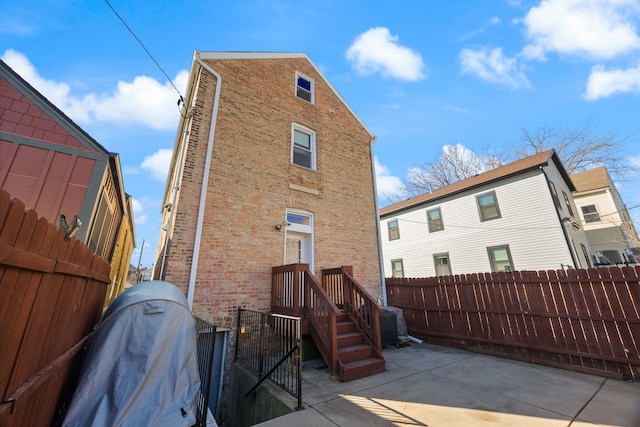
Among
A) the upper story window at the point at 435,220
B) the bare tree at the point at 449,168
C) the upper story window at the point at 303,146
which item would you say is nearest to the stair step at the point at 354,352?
the upper story window at the point at 303,146

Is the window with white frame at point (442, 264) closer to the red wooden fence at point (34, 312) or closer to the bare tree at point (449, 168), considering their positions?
the bare tree at point (449, 168)

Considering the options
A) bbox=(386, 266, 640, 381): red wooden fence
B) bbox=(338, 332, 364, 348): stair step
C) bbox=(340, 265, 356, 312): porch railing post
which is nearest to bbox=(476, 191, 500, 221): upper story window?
bbox=(386, 266, 640, 381): red wooden fence

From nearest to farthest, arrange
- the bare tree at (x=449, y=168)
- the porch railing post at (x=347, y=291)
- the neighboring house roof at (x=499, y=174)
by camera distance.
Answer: the porch railing post at (x=347, y=291) → the neighboring house roof at (x=499, y=174) → the bare tree at (x=449, y=168)

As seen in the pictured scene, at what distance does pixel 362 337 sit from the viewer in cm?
530

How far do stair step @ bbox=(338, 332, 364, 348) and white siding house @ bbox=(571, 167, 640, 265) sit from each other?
16197 mm

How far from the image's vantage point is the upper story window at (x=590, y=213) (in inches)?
629

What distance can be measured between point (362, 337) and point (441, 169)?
61.5ft

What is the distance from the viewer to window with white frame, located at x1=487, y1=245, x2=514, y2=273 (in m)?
11.2

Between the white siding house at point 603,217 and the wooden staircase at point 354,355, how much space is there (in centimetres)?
1615

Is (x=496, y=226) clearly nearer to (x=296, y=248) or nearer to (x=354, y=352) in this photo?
(x=296, y=248)

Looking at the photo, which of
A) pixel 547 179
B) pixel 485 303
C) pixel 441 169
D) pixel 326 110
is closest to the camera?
pixel 485 303

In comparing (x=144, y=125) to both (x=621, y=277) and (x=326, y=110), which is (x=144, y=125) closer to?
(x=326, y=110)

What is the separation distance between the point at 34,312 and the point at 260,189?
5376 millimetres

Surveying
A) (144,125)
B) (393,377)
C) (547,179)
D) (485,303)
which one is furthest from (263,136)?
(547,179)
